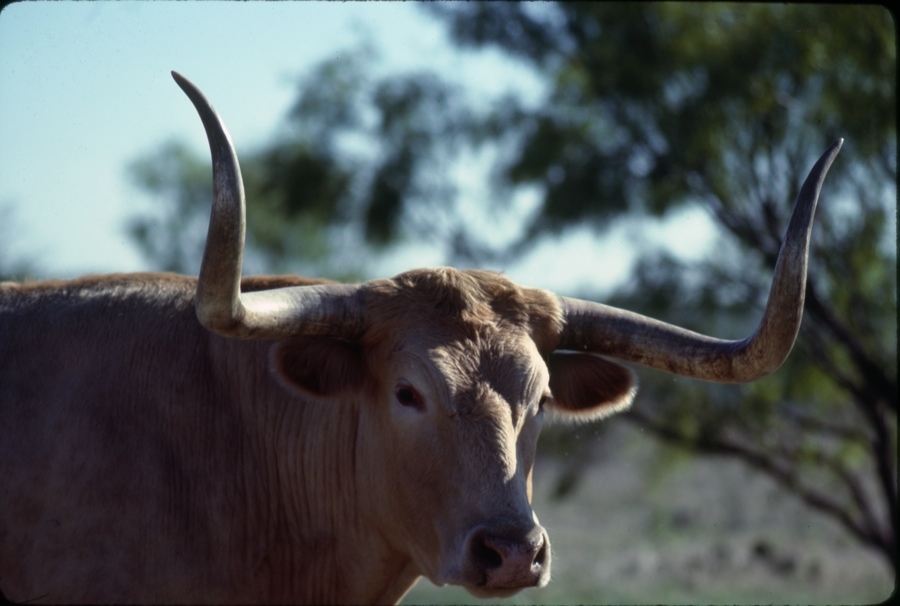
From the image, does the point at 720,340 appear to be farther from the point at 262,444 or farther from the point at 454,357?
the point at 262,444

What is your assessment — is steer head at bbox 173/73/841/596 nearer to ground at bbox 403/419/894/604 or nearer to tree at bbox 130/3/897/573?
ground at bbox 403/419/894/604

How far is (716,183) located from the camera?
12.6 m

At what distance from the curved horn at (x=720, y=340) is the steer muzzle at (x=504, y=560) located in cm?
130

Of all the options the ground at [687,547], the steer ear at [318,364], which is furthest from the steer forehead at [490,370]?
the ground at [687,547]

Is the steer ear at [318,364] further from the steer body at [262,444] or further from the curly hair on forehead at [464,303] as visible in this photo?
the curly hair on forehead at [464,303]

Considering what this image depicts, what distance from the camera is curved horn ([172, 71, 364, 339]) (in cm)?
379

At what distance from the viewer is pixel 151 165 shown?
27.0m

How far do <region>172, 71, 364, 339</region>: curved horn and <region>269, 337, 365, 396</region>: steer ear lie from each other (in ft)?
0.47

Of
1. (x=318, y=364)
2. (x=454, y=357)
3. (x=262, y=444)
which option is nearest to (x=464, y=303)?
(x=454, y=357)

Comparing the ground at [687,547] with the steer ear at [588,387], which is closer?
the steer ear at [588,387]

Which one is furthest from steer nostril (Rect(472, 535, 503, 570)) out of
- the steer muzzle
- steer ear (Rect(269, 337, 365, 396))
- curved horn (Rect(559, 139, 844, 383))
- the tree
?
the tree

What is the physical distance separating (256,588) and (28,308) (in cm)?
175

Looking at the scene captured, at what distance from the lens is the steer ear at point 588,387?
5480mm

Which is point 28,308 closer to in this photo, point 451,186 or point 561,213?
point 561,213
